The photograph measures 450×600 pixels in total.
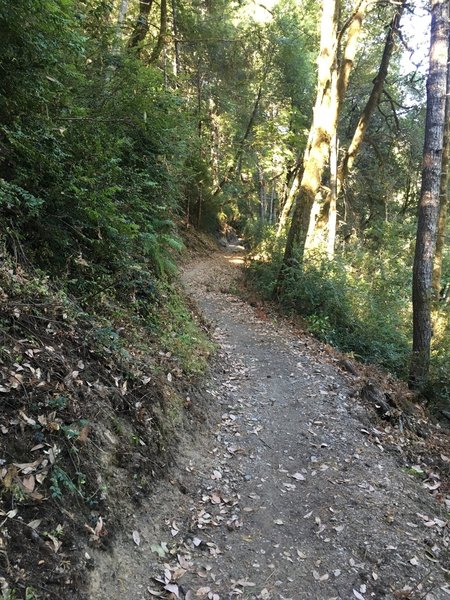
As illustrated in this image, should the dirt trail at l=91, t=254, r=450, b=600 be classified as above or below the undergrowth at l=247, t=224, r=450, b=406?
below

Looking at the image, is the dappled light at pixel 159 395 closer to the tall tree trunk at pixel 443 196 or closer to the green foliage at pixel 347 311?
the green foliage at pixel 347 311

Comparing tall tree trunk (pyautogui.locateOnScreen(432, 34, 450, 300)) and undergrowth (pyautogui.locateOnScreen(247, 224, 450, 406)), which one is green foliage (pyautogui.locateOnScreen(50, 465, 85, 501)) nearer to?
undergrowth (pyautogui.locateOnScreen(247, 224, 450, 406))

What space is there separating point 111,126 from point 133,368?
4.02 metres

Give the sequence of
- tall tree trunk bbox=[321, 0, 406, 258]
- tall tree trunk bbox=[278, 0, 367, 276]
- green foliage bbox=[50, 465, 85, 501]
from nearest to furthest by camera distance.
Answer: green foliage bbox=[50, 465, 85, 501] → tall tree trunk bbox=[278, 0, 367, 276] → tall tree trunk bbox=[321, 0, 406, 258]

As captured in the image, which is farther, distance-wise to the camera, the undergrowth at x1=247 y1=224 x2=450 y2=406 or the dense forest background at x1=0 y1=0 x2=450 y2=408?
the undergrowth at x1=247 y1=224 x2=450 y2=406

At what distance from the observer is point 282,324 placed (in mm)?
10961

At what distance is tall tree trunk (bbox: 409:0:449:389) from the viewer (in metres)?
8.09

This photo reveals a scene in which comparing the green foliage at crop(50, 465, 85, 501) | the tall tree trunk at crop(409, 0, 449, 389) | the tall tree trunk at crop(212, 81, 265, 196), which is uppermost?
the tall tree trunk at crop(212, 81, 265, 196)

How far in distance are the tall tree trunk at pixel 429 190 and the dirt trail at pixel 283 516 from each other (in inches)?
109

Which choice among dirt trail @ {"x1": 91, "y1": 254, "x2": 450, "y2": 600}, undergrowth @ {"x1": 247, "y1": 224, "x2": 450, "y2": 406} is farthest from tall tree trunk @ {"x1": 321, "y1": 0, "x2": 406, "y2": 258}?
dirt trail @ {"x1": 91, "y1": 254, "x2": 450, "y2": 600}

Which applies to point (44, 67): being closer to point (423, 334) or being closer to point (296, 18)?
point (423, 334)

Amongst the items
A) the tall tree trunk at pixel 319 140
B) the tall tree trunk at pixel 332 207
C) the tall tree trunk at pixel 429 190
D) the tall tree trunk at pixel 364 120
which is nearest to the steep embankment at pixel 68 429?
the tall tree trunk at pixel 429 190

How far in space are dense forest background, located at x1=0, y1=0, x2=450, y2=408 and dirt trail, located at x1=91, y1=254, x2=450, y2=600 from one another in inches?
85.5

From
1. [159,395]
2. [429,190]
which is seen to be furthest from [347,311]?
[159,395]
